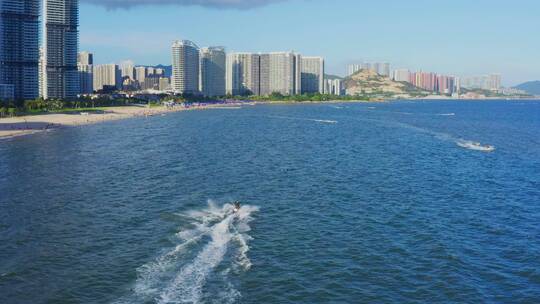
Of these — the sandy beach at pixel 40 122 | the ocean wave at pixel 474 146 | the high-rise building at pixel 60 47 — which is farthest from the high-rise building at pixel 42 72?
the ocean wave at pixel 474 146

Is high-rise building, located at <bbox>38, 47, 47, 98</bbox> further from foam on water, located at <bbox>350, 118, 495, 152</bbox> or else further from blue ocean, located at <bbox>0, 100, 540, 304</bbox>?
blue ocean, located at <bbox>0, 100, 540, 304</bbox>

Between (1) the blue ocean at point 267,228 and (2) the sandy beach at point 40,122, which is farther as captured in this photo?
(2) the sandy beach at point 40,122

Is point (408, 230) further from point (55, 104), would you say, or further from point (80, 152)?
point (55, 104)

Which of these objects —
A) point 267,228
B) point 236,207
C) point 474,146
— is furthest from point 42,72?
point 267,228

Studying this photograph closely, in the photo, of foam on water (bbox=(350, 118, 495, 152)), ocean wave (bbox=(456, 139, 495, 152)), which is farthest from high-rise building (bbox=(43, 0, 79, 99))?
ocean wave (bbox=(456, 139, 495, 152))

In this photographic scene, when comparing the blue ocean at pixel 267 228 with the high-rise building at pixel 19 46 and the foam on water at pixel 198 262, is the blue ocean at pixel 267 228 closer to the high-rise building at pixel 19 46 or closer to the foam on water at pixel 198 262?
the foam on water at pixel 198 262

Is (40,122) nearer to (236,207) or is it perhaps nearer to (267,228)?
(236,207)

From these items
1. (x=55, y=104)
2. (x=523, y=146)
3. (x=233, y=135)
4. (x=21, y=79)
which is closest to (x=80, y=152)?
(x=233, y=135)
